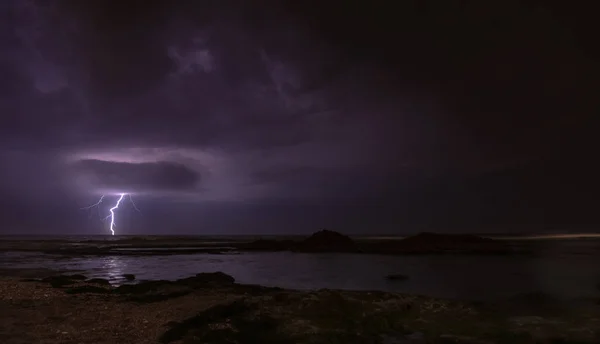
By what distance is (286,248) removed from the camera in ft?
328

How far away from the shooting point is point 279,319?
19.0 metres

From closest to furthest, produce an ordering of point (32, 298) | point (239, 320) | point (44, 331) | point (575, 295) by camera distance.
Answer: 1. point (44, 331)
2. point (239, 320)
3. point (32, 298)
4. point (575, 295)

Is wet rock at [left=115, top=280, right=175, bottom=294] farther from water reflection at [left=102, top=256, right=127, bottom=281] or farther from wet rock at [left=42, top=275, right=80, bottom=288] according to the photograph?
water reflection at [left=102, top=256, right=127, bottom=281]

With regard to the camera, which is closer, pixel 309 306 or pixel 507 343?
pixel 507 343

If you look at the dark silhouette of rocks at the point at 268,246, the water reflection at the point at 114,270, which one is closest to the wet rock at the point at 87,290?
the water reflection at the point at 114,270

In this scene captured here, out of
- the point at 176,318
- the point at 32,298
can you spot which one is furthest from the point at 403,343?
the point at 32,298

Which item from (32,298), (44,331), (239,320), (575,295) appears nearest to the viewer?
(44,331)

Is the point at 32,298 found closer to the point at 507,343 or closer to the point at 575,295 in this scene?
the point at 507,343

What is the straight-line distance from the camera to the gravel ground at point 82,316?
15688 millimetres

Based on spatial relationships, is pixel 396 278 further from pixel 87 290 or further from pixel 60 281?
pixel 60 281

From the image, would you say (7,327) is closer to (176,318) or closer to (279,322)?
(176,318)

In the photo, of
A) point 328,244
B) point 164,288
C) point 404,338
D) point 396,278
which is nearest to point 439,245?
point 328,244

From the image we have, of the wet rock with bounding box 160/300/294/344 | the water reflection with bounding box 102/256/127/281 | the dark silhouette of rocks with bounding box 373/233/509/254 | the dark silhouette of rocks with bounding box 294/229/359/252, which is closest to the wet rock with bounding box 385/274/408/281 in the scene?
the wet rock with bounding box 160/300/294/344

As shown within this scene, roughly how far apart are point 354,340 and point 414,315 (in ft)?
18.1
